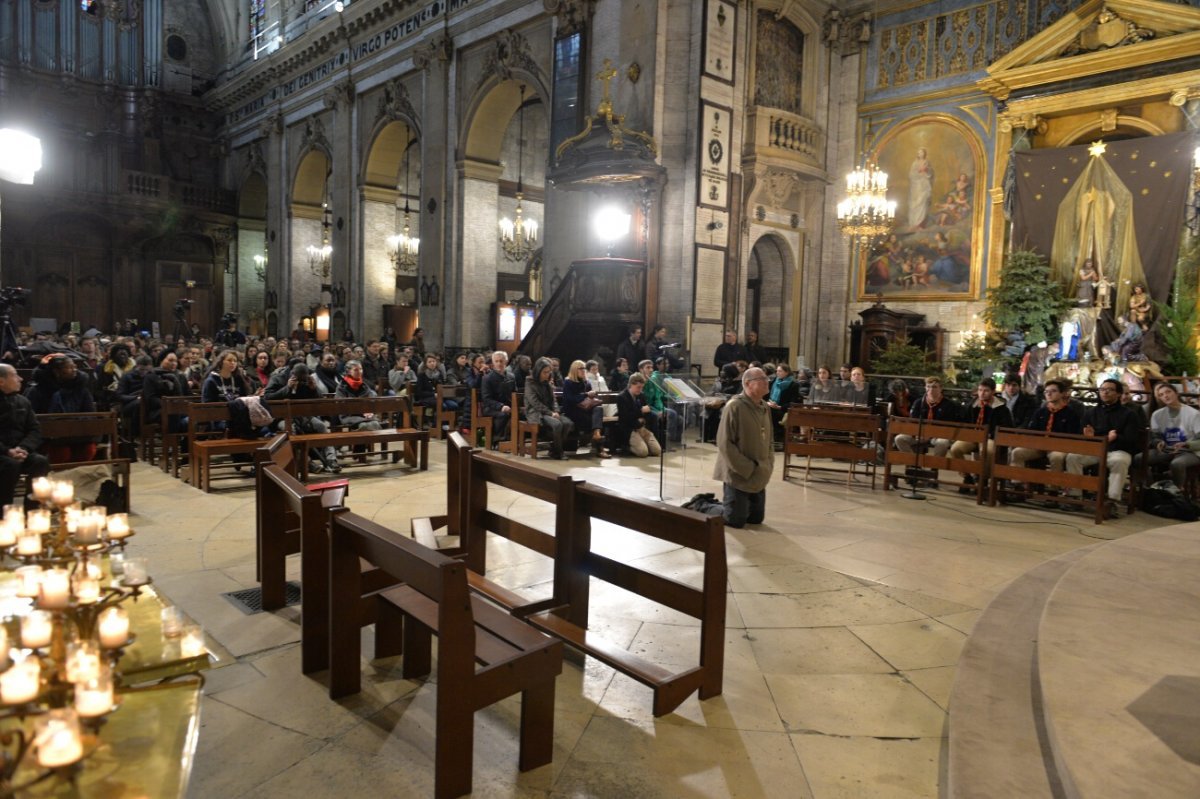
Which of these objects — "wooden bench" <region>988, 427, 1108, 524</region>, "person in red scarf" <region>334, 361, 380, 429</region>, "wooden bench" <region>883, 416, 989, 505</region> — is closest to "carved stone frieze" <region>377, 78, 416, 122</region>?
"person in red scarf" <region>334, 361, 380, 429</region>

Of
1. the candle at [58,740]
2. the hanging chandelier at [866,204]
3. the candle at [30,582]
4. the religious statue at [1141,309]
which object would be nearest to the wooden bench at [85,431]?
the candle at [30,582]

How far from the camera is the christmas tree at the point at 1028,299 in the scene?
1384 cm

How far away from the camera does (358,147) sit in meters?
22.4

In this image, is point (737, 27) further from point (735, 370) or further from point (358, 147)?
point (358, 147)

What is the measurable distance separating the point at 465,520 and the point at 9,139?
591cm

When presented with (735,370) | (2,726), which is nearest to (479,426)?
(735,370)

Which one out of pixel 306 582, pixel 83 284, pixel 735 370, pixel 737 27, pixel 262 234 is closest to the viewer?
pixel 306 582

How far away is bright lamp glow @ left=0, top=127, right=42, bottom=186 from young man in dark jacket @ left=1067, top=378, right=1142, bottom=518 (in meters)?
10.3

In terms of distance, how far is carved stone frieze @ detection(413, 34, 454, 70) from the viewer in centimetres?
1862

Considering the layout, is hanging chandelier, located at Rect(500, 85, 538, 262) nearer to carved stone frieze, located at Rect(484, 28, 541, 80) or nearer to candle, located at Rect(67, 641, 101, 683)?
carved stone frieze, located at Rect(484, 28, 541, 80)

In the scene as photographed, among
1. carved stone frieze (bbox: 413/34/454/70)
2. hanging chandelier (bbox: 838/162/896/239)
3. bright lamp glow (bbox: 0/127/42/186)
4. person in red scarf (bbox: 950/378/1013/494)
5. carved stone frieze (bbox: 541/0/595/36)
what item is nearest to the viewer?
bright lamp glow (bbox: 0/127/42/186)

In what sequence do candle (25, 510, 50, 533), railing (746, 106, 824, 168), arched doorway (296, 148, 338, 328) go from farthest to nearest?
arched doorway (296, 148, 338, 328) → railing (746, 106, 824, 168) → candle (25, 510, 50, 533)

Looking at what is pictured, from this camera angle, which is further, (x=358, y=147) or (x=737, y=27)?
(x=358, y=147)

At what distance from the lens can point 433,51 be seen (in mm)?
18984
